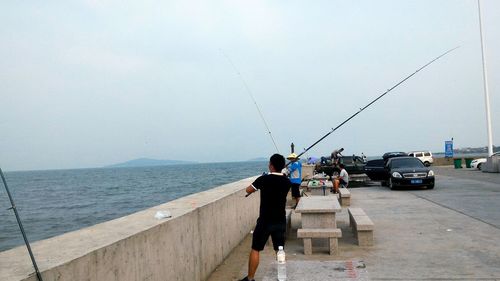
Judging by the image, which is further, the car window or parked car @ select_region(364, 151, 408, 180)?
parked car @ select_region(364, 151, 408, 180)

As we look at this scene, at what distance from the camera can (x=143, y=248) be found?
4500 mm

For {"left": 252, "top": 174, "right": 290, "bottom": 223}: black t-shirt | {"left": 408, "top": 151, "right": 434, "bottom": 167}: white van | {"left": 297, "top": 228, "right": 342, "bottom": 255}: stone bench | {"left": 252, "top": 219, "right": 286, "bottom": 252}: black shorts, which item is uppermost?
{"left": 408, "top": 151, "right": 434, "bottom": 167}: white van

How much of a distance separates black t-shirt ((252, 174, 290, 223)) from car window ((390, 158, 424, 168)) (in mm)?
16520

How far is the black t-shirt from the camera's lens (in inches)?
231

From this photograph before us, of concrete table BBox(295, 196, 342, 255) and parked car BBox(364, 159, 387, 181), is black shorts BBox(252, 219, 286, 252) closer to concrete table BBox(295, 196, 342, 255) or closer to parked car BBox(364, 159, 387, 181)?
concrete table BBox(295, 196, 342, 255)

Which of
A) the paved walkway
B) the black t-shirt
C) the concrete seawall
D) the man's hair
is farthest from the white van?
the black t-shirt

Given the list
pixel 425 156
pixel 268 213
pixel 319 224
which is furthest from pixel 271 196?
pixel 425 156

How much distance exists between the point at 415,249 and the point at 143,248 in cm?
502

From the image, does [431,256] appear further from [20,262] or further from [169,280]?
[20,262]

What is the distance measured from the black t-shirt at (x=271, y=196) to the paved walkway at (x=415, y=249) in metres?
0.71

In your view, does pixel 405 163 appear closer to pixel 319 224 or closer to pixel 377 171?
pixel 377 171

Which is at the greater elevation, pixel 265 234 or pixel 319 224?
pixel 265 234

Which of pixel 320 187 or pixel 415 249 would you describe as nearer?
pixel 415 249

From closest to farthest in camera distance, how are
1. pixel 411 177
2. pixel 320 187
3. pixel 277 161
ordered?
pixel 277 161 → pixel 320 187 → pixel 411 177
